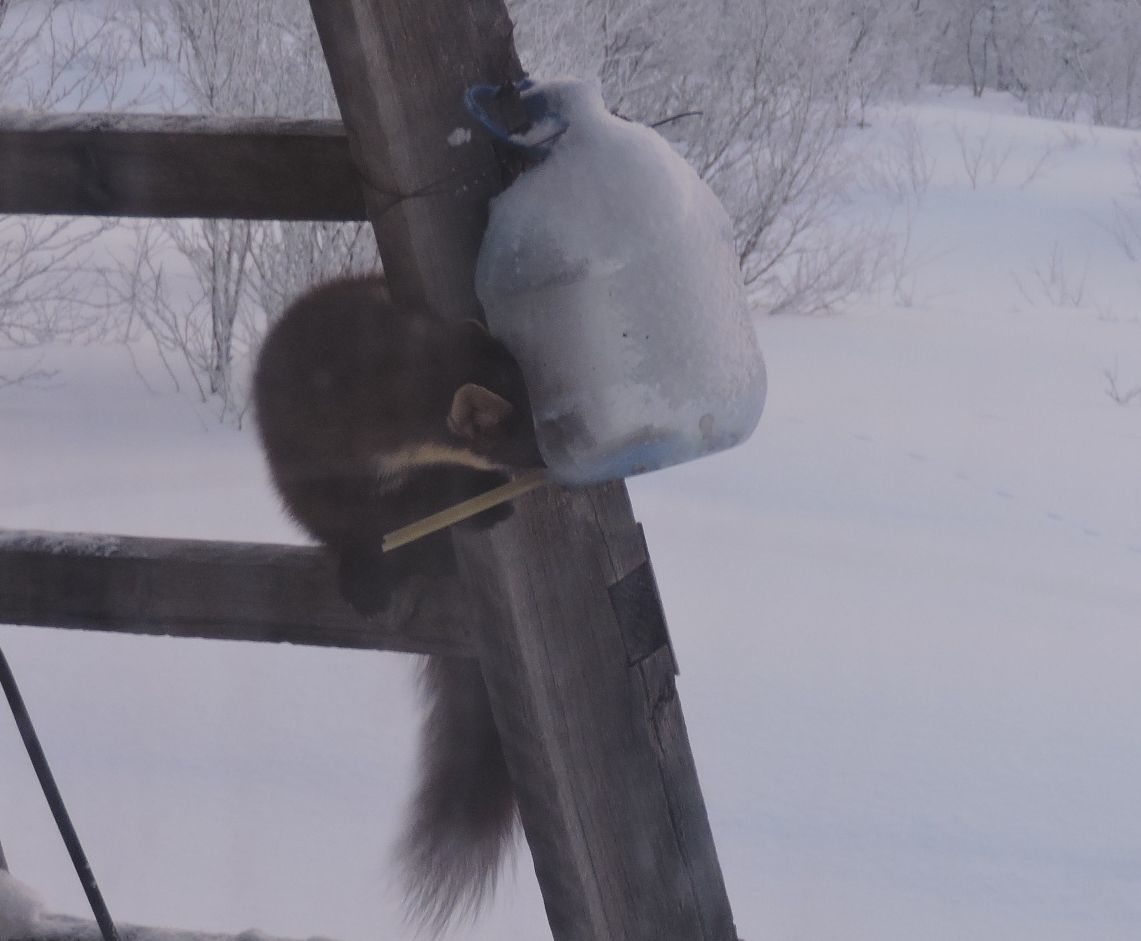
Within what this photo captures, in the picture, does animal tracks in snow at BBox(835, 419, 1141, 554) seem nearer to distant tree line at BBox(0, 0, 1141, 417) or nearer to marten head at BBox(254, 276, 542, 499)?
distant tree line at BBox(0, 0, 1141, 417)

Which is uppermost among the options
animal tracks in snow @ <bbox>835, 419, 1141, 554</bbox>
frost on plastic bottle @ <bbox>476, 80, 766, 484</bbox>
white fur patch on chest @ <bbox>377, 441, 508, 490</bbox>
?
frost on plastic bottle @ <bbox>476, 80, 766, 484</bbox>

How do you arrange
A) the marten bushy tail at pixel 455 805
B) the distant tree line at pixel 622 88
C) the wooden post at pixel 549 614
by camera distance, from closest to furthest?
the wooden post at pixel 549 614, the marten bushy tail at pixel 455 805, the distant tree line at pixel 622 88

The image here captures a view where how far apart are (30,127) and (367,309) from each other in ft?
1.13

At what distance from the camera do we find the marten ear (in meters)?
1.04

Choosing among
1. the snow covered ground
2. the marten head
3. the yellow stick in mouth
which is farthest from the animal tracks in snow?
the yellow stick in mouth

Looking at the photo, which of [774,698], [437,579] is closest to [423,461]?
[437,579]

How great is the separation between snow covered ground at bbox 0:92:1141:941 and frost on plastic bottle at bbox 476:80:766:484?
78 centimetres

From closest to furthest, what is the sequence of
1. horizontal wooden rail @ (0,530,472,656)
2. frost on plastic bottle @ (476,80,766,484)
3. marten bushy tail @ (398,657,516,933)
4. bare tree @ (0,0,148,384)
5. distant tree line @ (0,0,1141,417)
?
1. frost on plastic bottle @ (476,80,766,484)
2. horizontal wooden rail @ (0,530,472,656)
3. marten bushy tail @ (398,657,516,933)
4. bare tree @ (0,0,148,384)
5. distant tree line @ (0,0,1141,417)

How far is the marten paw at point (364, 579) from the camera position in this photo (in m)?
1.14

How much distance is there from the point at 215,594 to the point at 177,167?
1.30 ft

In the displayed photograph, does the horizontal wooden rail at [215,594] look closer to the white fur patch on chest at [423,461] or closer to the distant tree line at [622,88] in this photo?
the white fur patch on chest at [423,461]

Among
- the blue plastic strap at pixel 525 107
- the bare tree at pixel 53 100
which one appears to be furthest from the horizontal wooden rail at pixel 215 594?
the bare tree at pixel 53 100

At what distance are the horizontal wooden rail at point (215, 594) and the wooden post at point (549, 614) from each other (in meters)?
0.12

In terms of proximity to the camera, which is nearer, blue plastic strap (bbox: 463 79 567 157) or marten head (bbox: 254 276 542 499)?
blue plastic strap (bbox: 463 79 567 157)
